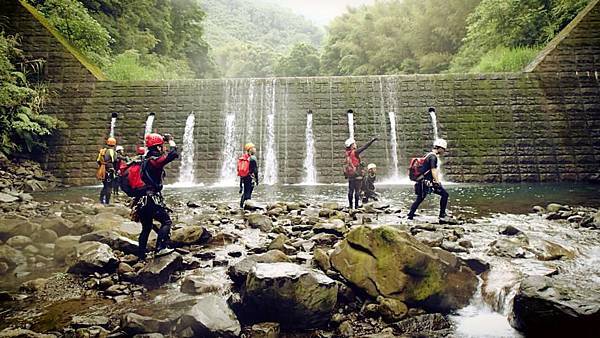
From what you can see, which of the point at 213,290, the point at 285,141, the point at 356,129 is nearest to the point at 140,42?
the point at 285,141

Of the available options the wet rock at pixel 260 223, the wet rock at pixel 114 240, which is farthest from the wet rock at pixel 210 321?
the wet rock at pixel 260 223

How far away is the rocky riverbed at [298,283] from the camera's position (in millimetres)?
3494

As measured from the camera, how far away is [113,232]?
5.87 meters

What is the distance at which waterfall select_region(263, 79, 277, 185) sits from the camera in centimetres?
1695

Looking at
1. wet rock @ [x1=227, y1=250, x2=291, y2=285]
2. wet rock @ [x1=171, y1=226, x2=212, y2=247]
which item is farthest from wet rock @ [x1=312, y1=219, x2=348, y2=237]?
wet rock @ [x1=171, y1=226, x2=212, y2=247]

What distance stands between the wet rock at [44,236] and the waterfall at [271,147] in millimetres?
10819

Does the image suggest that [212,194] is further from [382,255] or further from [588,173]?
[588,173]

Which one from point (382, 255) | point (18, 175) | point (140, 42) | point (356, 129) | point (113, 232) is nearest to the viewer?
point (382, 255)

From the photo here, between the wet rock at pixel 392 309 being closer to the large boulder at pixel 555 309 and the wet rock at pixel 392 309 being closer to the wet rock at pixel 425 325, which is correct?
the wet rock at pixel 425 325

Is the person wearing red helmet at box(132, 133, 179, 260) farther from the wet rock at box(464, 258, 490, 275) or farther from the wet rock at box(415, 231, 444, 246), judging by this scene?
the wet rock at box(464, 258, 490, 275)

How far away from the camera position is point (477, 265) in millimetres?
4875

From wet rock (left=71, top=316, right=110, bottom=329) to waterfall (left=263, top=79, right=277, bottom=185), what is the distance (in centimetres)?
1304

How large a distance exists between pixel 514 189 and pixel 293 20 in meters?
121

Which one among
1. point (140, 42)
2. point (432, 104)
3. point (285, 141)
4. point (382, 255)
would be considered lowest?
point (382, 255)
